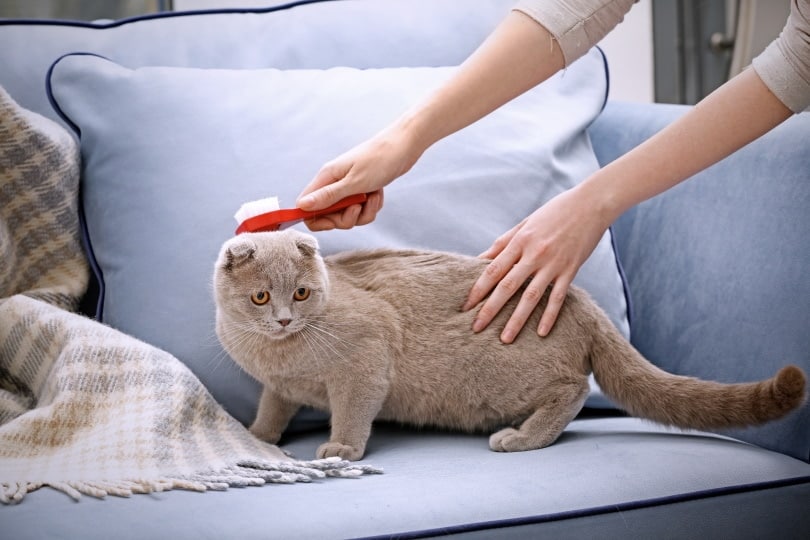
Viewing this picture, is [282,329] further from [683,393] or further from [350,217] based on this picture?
[683,393]

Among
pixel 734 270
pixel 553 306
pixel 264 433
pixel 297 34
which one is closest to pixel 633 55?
pixel 297 34

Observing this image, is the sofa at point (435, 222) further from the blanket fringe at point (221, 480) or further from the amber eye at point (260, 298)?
the amber eye at point (260, 298)

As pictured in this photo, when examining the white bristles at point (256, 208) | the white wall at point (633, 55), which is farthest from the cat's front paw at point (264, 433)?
the white wall at point (633, 55)

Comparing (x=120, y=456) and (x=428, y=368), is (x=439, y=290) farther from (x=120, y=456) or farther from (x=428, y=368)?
(x=120, y=456)

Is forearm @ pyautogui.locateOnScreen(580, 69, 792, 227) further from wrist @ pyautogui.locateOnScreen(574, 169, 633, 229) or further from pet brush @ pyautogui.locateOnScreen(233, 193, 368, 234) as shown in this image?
pet brush @ pyautogui.locateOnScreen(233, 193, 368, 234)

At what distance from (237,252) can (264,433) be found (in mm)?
305

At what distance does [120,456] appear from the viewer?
107 centimetres

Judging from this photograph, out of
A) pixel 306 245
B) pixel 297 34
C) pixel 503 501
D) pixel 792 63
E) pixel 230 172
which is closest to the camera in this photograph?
pixel 503 501

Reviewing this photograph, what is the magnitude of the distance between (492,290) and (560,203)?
172mm

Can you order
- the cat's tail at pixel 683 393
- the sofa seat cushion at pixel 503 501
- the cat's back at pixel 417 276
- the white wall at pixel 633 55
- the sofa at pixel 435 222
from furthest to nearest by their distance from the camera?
the white wall at pixel 633 55 < the cat's back at pixel 417 276 < the cat's tail at pixel 683 393 < the sofa at pixel 435 222 < the sofa seat cushion at pixel 503 501

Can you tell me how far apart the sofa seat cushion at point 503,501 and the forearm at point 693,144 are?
0.37 m

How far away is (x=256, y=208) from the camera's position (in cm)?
132

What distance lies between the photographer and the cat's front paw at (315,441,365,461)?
4.06ft

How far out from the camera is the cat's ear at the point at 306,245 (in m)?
Answer: 1.29
